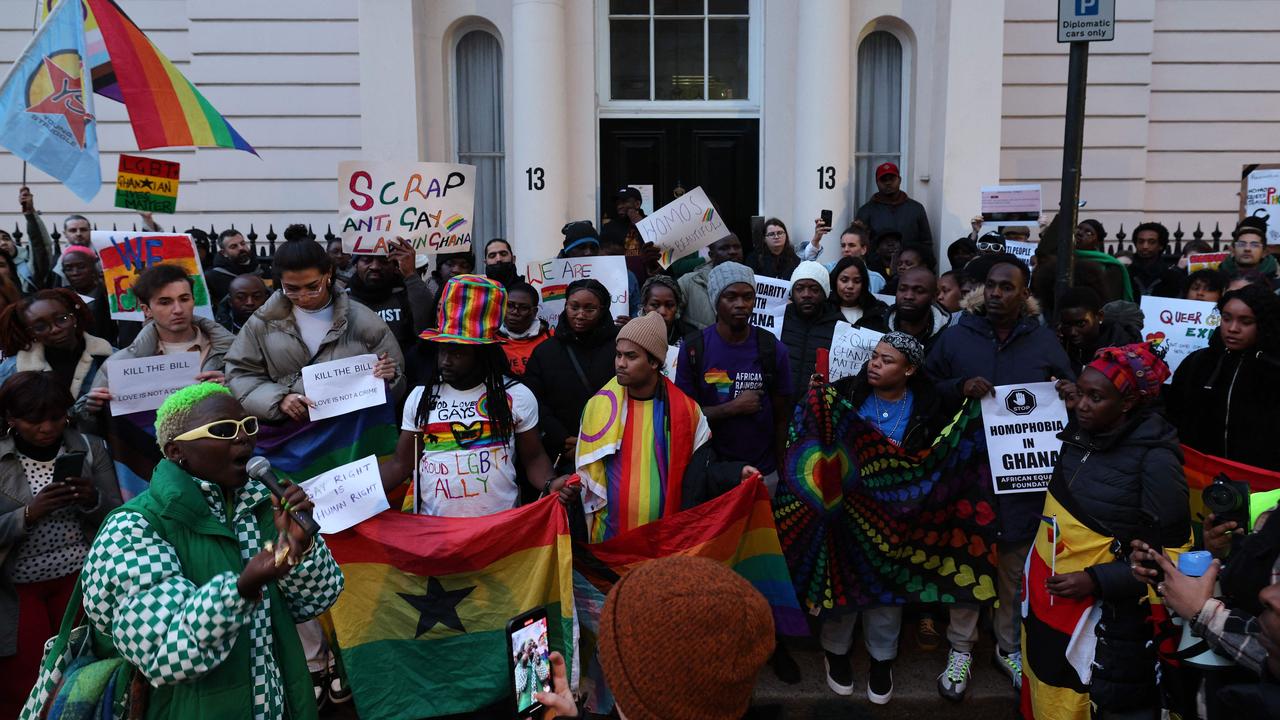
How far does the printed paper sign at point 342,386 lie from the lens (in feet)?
16.4

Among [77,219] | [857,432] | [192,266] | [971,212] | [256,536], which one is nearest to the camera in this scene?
[256,536]

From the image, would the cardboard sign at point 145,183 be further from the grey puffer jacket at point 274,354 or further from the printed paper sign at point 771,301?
the printed paper sign at point 771,301

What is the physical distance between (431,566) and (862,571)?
2.29 m

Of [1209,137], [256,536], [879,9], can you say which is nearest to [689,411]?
[256,536]

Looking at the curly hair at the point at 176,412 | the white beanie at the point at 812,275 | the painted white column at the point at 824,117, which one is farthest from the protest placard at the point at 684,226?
the curly hair at the point at 176,412

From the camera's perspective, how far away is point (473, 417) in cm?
480

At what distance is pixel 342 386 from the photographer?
5082mm

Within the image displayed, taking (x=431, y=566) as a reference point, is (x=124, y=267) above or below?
above

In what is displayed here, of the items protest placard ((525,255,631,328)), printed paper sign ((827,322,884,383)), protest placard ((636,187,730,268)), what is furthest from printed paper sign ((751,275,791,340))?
protest placard ((636,187,730,268))

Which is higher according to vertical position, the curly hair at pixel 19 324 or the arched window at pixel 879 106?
the arched window at pixel 879 106

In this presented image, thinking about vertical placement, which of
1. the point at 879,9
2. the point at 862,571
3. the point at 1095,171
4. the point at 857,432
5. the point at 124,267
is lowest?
the point at 862,571

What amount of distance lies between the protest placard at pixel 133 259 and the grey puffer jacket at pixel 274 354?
144cm

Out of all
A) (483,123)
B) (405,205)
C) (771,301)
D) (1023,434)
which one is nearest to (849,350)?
(1023,434)

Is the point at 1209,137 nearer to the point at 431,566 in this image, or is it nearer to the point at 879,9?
the point at 879,9
